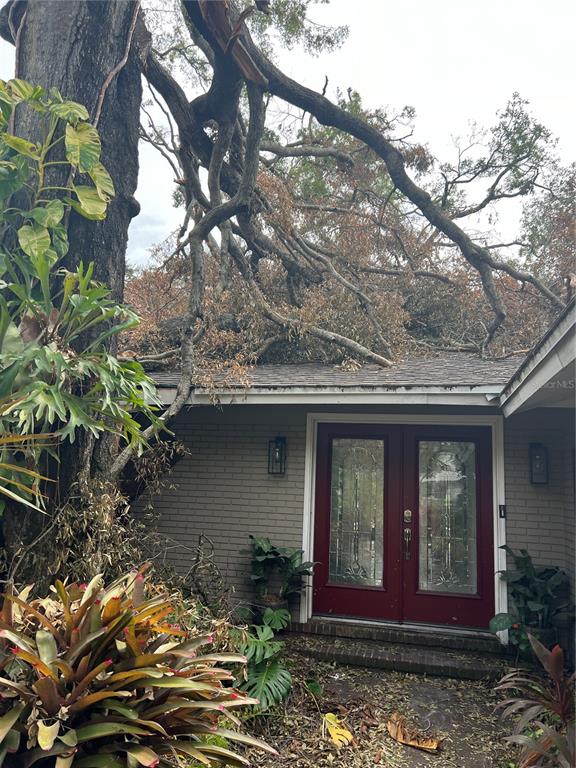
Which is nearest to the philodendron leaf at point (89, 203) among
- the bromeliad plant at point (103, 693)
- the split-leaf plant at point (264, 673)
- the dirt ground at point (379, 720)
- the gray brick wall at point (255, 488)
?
the bromeliad plant at point (103, 693)

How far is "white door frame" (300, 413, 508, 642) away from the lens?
547 cm

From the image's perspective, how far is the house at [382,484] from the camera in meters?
5.39

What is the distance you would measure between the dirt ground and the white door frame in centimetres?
103

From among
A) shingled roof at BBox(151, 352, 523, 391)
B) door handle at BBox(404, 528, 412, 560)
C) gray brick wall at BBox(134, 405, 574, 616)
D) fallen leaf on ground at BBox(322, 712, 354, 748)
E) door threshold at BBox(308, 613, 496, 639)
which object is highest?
shingled roof at BBox(151, 352, 523, 391)

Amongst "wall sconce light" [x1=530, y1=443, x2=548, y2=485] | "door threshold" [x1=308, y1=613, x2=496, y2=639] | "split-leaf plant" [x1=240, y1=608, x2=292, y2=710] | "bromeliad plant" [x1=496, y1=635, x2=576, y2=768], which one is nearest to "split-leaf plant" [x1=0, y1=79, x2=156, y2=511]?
"split-leaf plant" [x1=240, y1=608, x2=292, y2=710]

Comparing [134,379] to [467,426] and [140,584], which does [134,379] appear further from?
[467,426]

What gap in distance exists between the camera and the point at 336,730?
3.57 m

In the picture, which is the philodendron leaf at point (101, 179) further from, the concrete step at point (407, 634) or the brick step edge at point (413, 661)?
the concrete step at point (407, 634)

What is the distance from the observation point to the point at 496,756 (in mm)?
3449

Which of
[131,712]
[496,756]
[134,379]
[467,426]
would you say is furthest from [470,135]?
[131,712]

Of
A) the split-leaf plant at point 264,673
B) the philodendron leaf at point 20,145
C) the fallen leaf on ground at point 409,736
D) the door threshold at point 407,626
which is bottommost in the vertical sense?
the fallen leaf on ground at point 409,736

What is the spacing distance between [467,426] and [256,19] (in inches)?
289

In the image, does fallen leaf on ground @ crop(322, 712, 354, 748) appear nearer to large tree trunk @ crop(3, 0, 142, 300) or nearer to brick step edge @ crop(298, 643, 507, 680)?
brick step edge @ crop(298, 643, 507, 680)

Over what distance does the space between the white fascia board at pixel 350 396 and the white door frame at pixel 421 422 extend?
0.75 metres
